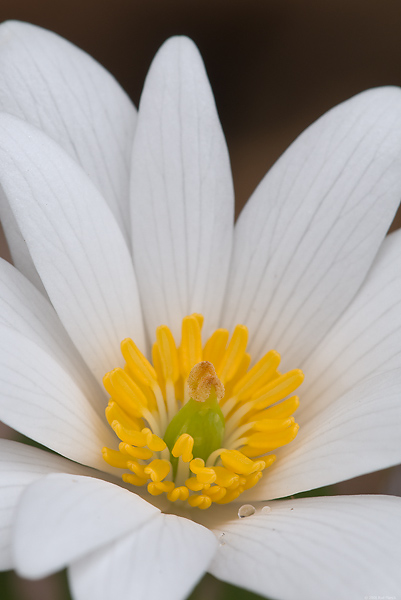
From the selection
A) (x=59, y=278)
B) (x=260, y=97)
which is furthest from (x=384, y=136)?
(x=260, y=97)

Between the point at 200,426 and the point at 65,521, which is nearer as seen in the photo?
the point at 65,521

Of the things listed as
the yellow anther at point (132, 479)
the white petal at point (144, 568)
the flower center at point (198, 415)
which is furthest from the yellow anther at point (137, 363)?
the white petal at point (144, 568)

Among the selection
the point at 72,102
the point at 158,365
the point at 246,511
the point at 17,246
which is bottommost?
the point at 246,511

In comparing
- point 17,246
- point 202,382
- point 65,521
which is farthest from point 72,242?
point 65,521

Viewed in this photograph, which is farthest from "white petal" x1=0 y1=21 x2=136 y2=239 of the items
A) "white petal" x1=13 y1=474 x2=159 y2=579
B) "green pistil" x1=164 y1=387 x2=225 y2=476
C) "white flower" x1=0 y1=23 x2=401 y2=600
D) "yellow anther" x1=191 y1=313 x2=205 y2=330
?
"white petal" x1=13 y1=474 x2=159 y2=579

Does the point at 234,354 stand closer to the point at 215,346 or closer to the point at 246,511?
the point at 215,346

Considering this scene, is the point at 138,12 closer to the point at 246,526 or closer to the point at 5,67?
the point at 5,67

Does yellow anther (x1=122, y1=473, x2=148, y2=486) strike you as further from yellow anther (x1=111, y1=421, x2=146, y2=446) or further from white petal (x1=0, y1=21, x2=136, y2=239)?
white petal (x1=0, y1=21, x2=136, y2=239)
